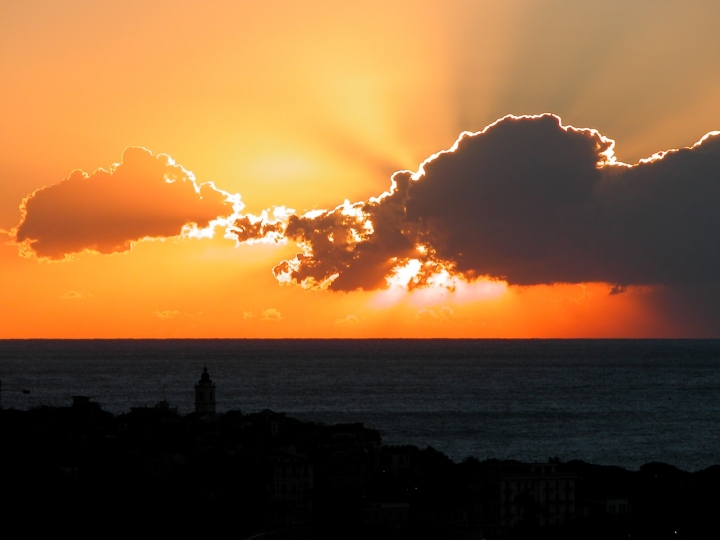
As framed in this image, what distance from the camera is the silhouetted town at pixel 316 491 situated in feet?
255

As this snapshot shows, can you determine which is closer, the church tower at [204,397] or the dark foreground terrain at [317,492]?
the dark foreground terrain at [317,492]

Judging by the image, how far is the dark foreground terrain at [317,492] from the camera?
7788cm

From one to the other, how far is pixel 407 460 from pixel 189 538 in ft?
108

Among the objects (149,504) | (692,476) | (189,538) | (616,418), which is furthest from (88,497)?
(616,418)

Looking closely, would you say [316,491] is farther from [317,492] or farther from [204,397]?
[204,397]

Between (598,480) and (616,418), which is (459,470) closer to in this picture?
(598,480)

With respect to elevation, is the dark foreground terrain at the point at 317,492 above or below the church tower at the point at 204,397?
below

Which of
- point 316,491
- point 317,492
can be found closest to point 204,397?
point 316,491

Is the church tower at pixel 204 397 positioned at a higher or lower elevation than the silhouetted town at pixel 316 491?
higher

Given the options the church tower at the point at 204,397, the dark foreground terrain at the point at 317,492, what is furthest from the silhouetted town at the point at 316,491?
the church tower at the point at 204,397

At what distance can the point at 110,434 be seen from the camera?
118 meters

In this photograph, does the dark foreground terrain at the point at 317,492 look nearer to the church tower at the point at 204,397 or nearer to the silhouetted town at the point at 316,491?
the silhouetted town at the point at 316,491

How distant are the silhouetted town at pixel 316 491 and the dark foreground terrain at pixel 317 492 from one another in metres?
0.13

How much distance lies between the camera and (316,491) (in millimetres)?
92250
